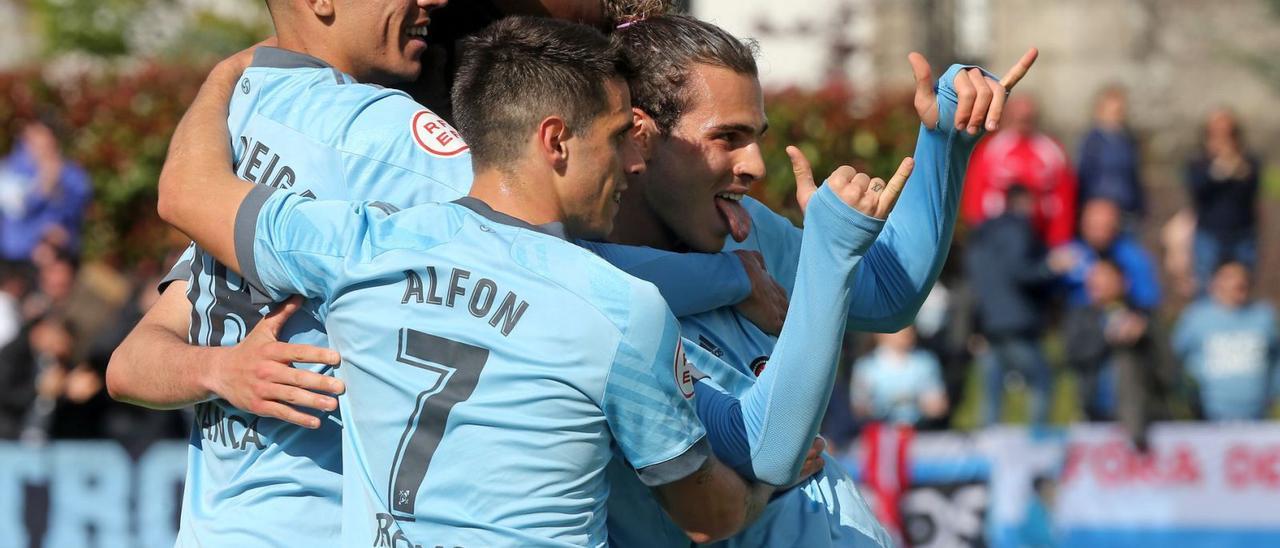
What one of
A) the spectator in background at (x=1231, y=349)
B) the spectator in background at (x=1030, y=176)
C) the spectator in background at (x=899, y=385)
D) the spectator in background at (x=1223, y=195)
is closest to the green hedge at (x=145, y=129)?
the spectator in background at (x=1030, y=176)

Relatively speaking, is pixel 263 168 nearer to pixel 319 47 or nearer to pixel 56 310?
pixel 319 47

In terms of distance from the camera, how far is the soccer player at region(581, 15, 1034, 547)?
353cm

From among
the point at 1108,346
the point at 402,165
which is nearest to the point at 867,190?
the point at 402,165

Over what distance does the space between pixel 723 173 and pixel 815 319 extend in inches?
25.3

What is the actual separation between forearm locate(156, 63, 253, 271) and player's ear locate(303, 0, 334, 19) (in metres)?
0.25

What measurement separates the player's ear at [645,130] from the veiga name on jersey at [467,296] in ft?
2.31

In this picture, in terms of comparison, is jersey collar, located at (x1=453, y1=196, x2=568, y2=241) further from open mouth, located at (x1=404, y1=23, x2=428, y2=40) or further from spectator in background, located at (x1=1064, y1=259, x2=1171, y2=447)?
spectator in background, located at (x1=1064, y1=259, x2=1171, y2=447)

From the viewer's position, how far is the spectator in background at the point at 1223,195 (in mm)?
12703

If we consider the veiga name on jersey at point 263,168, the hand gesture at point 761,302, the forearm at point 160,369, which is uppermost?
the veiga name on jersey at point 263,168

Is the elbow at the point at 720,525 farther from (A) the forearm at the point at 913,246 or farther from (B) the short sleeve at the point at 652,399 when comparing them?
(A) the forearm at the point at 913,246

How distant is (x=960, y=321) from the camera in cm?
1227

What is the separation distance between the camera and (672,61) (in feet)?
11.9

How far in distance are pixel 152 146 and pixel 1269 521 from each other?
9.02m

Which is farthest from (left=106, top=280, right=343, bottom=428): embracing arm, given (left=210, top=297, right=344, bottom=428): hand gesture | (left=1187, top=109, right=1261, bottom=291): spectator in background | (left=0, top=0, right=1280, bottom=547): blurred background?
(left=1187, top=109, right=1261, bottom=291): spectator in background
